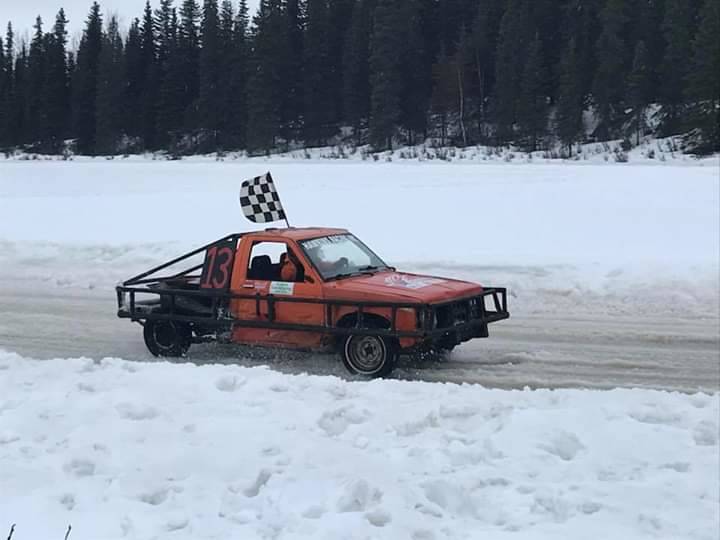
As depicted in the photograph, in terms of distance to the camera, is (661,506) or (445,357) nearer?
(661,506)

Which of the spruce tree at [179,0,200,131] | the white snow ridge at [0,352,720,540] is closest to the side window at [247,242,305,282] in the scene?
the white snow ridge at [0,352,720,540]

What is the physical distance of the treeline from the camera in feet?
160

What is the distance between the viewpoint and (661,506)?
518cm

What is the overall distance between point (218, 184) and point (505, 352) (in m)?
22.3

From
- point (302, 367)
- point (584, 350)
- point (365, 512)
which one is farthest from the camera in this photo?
point (584, 350)

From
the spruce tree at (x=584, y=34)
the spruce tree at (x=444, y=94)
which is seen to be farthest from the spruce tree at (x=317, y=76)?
the spruce tree at (x=584, y=34)

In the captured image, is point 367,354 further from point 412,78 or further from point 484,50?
point 484,50

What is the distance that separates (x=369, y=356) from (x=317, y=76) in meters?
56.6

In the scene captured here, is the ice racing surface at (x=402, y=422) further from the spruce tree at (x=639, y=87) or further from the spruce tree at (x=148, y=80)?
the spruce tree at (x=148, y=80)

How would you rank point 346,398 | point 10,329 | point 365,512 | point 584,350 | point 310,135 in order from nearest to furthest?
point 365,512 < point 346,398 < point 584,350 < point 10,329 < point 310,135

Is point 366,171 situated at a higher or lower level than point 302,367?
higher

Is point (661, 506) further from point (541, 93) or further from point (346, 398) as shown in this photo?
point (541, 93)

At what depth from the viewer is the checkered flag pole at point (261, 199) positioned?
9.91 m

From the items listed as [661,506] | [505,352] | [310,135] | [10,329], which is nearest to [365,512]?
[661,506]
